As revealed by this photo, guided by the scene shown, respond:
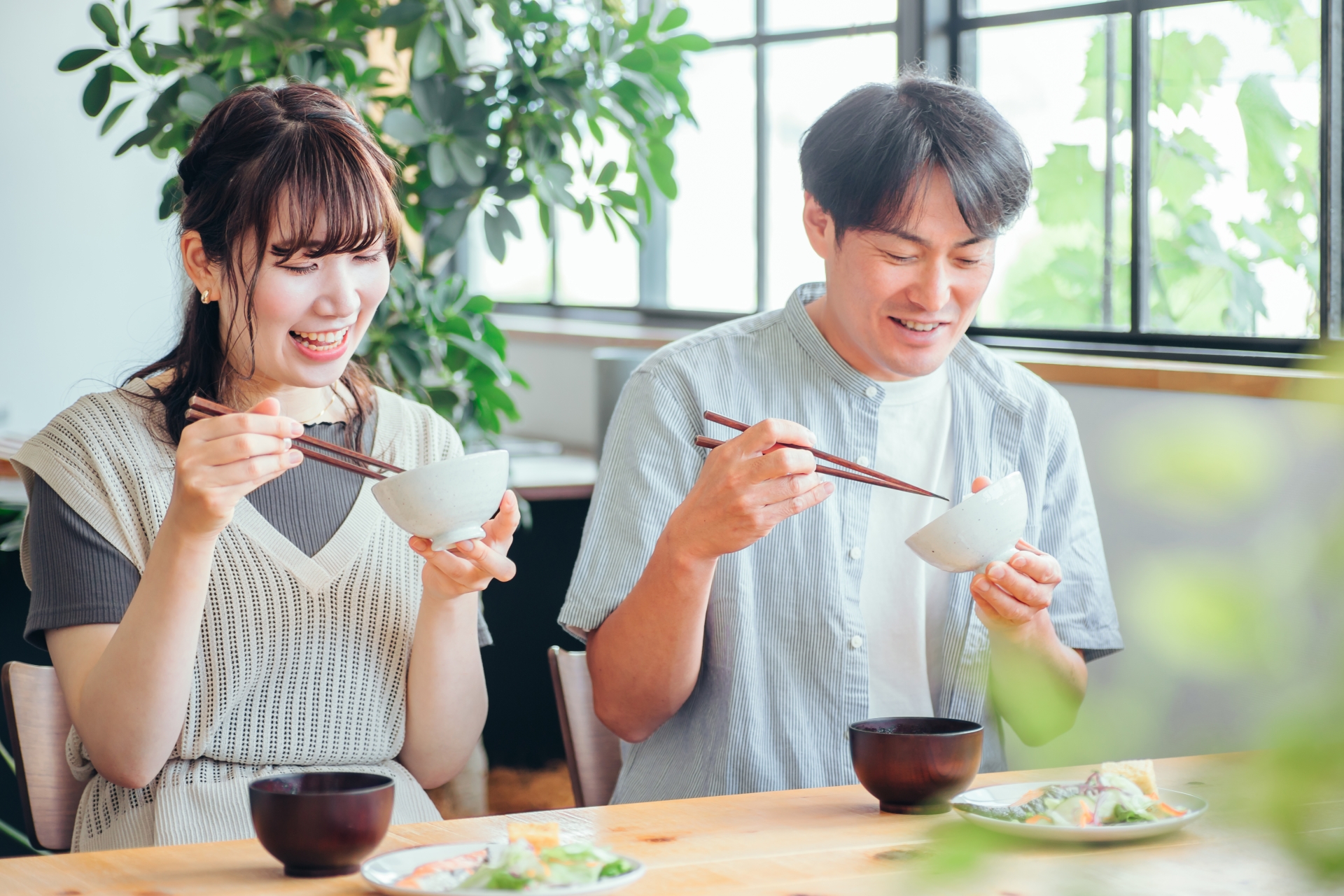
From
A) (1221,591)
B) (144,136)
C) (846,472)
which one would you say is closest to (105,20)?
(144,136)

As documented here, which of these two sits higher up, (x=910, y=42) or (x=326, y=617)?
(x=910, y=42)

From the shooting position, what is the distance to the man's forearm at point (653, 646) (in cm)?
134

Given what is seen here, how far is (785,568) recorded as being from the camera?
153cm

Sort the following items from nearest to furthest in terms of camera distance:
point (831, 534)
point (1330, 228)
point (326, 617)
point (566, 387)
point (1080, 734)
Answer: point (1080, 734), point (326, 617), point (831, 534), point (1330, 228), point (566, 387)

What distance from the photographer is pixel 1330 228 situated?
2.04 meters

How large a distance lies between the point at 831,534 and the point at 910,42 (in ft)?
5.27

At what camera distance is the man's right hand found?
1225 millimetres

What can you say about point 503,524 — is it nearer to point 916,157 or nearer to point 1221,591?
Answer: point 916,157

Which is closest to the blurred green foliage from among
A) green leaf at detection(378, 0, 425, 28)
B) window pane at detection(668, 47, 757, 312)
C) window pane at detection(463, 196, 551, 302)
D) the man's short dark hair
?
the man's short dark hair

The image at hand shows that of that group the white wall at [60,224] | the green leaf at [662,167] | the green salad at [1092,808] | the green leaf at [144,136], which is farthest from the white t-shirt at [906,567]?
the white wall at [60,224]

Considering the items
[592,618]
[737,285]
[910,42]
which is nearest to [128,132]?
[737,285]

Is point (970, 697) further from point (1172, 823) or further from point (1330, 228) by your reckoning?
point (1330, 228)

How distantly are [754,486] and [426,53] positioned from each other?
1.32 metres

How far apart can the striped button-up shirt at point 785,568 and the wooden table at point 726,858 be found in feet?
1.28
